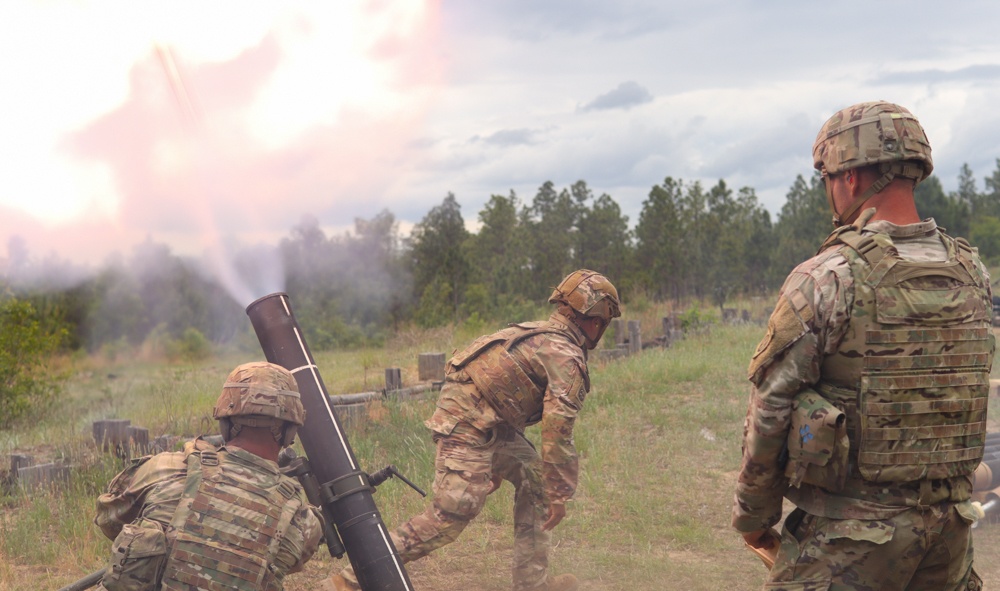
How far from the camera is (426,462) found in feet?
26.0

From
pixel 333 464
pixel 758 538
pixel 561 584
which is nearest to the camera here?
pixel 758 538

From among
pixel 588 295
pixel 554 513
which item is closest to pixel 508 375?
pixel 588 295

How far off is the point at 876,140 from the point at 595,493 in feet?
17.0

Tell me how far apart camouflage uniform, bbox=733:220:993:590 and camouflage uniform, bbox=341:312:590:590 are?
2.13 meters

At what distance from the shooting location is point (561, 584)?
5.84m

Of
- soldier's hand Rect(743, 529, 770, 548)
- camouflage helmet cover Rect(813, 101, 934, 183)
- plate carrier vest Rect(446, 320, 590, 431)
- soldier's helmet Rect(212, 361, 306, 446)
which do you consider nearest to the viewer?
camouflage helmet cover Rect(813, 101, 934, 183)

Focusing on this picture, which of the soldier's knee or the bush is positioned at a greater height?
the bush

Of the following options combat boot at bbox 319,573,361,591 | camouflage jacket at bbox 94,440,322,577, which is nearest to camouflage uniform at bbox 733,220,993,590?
camouflage jacket at bbox 94,440,322,577

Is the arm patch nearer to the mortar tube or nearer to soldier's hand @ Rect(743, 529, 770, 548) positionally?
soldier's hand @ Rect(743, 529, 770, 548)

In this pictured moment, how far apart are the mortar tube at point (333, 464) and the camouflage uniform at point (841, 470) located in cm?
205

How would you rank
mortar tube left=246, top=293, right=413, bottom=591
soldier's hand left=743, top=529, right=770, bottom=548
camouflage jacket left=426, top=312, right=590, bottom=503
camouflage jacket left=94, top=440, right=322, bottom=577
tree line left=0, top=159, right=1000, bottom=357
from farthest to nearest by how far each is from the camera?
tree line left=0, top=159, right=1000, bottom=357 → camouflage jacket left=426, top=312, right=590, bottom=503 → mortar tube left=246, top=293, right=413, bottom=591 → camouflage jacket left=94, top=440, right=322, bottom=577 → soldier's hand left=743, top=529, right=770, bottom=548

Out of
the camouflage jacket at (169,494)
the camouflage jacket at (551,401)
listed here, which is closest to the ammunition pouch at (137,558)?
the camouflage jacket at (169,494)

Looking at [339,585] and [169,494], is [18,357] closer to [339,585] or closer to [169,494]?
[339,585]

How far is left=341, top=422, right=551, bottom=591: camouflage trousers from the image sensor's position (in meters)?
5.20
